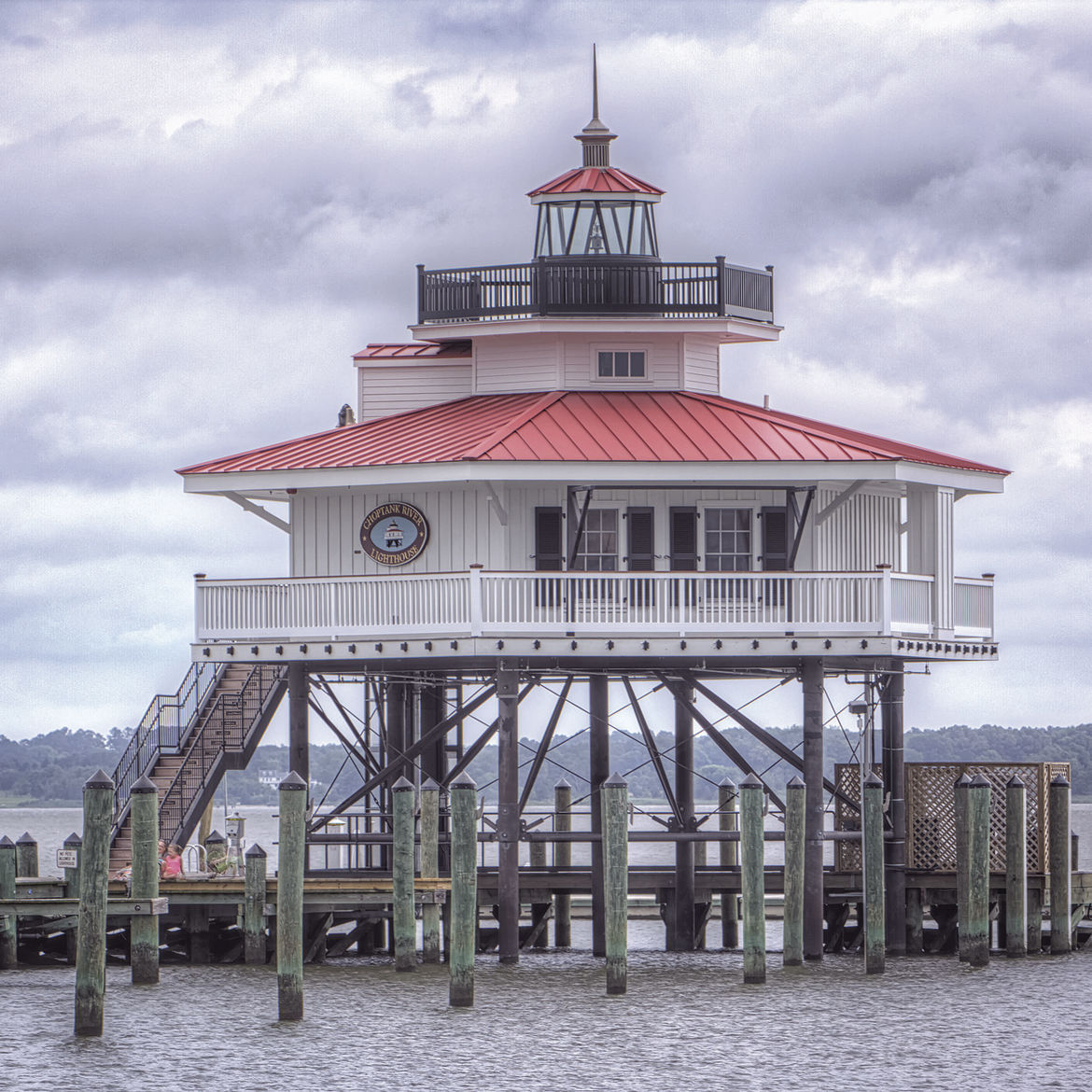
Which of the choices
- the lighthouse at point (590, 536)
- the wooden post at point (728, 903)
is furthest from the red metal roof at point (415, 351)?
the wooden post at point (728, 903)

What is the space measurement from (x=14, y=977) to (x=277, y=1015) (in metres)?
6.26

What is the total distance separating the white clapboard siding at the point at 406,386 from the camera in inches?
1715

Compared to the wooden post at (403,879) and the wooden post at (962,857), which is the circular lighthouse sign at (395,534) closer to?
the wooden post at (403,879)

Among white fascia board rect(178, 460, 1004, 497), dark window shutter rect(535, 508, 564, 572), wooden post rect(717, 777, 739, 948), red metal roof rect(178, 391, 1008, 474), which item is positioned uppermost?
red metal roof rect(178, 391, 1008, 474)

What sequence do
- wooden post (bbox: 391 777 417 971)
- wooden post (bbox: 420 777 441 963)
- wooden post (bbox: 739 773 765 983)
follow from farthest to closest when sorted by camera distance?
1. wooden post (bbox: 420 777 441 963)
2. wooden post (bbox: 391 777 417 971)
3. wooden post (bbox: 739 773 765 983)

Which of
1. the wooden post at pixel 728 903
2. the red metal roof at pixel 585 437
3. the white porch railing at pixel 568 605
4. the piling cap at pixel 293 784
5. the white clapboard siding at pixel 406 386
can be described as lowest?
the wooden post at pixel 728 903

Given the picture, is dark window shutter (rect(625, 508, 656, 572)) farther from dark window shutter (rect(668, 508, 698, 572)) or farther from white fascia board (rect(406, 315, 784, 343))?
white fascia board (rect(406, 315, 784, 343))

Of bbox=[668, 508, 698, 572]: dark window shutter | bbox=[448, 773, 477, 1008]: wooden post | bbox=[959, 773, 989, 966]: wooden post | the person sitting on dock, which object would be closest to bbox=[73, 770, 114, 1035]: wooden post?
bbox=[448, 773, 477, 1008]: wooden post

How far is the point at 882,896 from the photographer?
119ft

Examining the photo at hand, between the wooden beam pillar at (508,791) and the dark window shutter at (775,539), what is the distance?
14.9 feet

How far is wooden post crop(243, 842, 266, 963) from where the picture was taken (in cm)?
3647

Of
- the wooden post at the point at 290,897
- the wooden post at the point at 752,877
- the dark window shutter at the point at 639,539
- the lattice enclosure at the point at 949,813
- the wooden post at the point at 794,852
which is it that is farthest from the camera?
the lattice enclosure at the point at 949,813

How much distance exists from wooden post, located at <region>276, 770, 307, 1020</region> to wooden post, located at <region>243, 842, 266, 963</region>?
3.26m

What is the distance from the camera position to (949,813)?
40.0m
